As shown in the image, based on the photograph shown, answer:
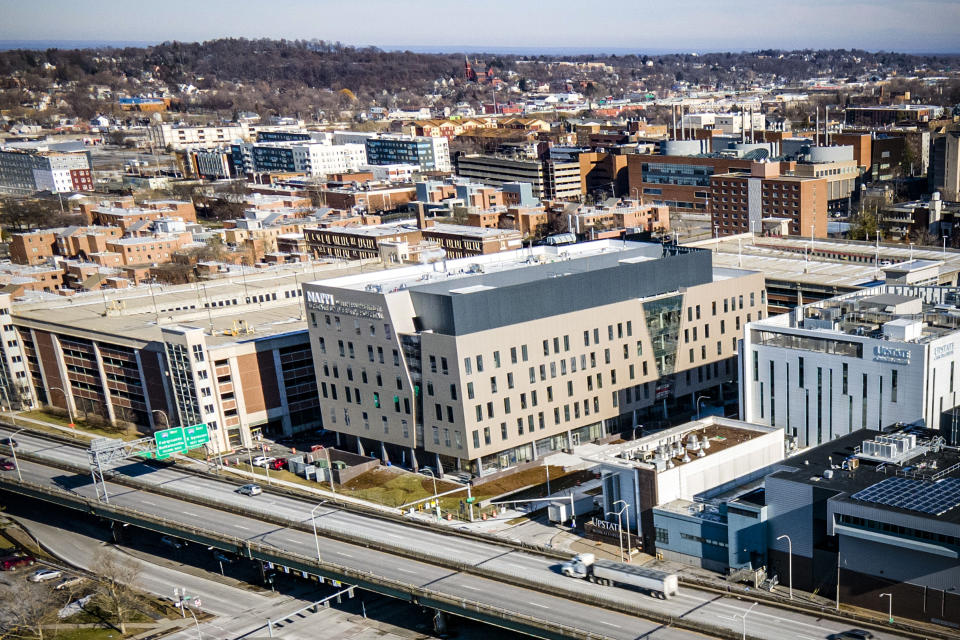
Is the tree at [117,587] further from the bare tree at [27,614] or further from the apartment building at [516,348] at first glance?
the apartment building at [516,348]

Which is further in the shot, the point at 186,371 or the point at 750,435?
the point at 186,371

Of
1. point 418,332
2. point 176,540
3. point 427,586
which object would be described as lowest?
point 176,540

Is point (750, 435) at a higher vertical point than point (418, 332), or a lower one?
lower

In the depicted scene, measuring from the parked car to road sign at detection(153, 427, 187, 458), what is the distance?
12.7 meters

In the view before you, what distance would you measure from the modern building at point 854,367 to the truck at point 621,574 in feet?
73.2

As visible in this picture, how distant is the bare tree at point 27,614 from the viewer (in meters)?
65.4

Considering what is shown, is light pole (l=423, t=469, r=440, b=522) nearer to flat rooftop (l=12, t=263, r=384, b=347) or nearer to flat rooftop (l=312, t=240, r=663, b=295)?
flat rooftop (l=312, t=240, r=663, b=295)

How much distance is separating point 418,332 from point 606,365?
17.3m

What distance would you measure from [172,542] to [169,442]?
26.9 ft

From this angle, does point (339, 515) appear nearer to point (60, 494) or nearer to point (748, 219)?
point (60, 494)

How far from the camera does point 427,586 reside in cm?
5978

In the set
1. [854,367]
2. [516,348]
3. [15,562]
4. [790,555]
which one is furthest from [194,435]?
[854,367]

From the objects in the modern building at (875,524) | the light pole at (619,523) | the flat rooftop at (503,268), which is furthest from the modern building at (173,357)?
the modern building at (875,524)

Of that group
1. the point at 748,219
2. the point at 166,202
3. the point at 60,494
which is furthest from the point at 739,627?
the point at 166,202
